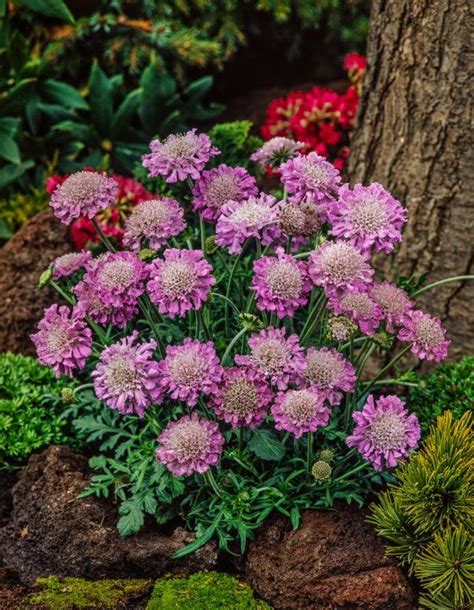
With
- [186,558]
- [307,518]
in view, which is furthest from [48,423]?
[307,518]

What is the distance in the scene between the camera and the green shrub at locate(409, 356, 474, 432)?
2.61 meters

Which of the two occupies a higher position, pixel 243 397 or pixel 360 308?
pixel 360 308

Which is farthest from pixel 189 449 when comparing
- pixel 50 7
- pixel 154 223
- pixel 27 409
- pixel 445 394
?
pixel 50 7

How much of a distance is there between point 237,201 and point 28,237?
4.42 ft

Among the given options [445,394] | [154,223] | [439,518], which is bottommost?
[445,394]

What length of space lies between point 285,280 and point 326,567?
81cm

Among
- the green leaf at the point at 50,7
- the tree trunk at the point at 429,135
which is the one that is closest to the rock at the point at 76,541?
the tree trunk at the point at 429,135

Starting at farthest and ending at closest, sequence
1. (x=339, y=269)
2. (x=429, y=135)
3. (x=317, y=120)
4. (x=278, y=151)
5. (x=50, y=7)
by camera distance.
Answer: (x=317, y=120), (x=50, y=7), (x=429, y=135), (x=278, y=151), (x=339, y=269)

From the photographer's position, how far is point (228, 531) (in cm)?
233

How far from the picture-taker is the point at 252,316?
202cm

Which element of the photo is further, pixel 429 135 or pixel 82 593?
pixel 429 135

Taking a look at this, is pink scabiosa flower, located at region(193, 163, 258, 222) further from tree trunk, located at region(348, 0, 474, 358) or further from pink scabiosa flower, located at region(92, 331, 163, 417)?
tree trunk, located at region(348, 0, 474, 358)

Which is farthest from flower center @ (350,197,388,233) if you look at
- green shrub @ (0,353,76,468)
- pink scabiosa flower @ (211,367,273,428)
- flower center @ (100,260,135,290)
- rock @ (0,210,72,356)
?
rock @ (0,210,72,356)

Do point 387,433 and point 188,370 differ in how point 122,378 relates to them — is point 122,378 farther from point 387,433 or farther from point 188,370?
point 387,433
